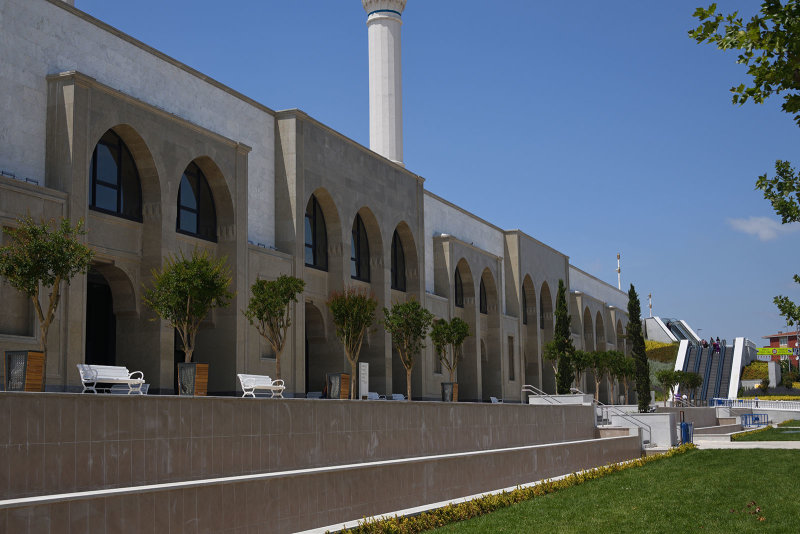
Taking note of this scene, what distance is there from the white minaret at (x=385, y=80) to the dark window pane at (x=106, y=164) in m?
21.0

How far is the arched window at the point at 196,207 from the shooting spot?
24.1 metres

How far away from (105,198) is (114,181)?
2.00ft

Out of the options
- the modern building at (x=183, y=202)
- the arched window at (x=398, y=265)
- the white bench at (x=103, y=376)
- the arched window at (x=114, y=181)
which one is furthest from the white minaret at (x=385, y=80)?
the white bench at (x=103, y=376)

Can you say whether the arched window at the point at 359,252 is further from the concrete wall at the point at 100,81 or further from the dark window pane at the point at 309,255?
the concrete wall at the point at 100,81

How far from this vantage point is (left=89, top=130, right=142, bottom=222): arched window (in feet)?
69.1

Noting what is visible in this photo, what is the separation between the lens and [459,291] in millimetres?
42281

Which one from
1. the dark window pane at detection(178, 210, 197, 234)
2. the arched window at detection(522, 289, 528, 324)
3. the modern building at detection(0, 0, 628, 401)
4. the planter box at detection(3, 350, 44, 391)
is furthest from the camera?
the arched window at detection(522, 289, 528, 324)

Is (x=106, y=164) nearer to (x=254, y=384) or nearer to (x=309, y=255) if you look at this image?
(x=254, y=384)

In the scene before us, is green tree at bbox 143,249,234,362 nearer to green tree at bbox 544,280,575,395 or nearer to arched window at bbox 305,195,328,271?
arched window at bbox 305,195,328,271

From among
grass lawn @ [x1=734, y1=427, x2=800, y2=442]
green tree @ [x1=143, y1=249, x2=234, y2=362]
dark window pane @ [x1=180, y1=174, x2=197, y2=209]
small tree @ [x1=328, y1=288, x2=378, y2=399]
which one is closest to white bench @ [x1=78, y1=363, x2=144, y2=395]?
green tree @ [x1=143, y1=249, x2=234, y2=362]

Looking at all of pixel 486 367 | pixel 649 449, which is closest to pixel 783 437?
pixel 649 449

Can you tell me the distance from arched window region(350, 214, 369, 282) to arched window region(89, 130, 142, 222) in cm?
1166

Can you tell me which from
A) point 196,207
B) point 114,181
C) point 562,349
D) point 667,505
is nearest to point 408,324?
point 196,207

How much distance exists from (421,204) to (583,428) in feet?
42.1
